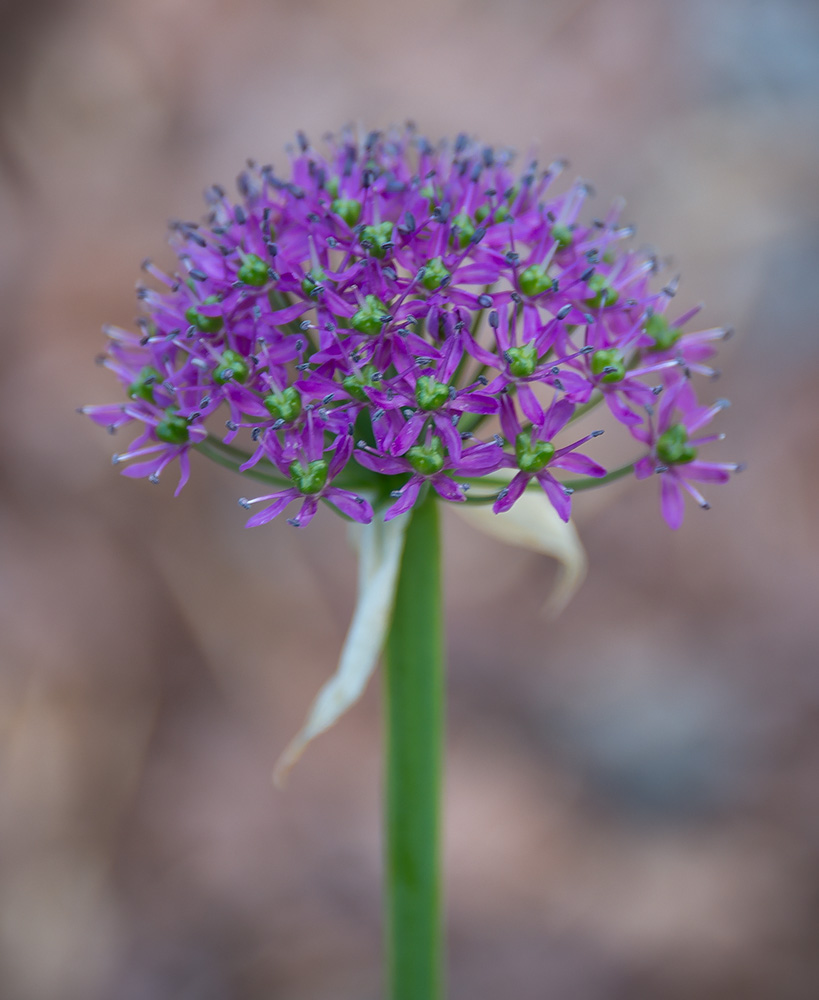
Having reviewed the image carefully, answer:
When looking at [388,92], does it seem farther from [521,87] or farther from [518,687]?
[518,687]

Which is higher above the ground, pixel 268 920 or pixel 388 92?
pixel 388 92

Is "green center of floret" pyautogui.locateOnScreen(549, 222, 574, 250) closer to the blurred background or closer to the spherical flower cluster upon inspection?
the spherical flower cluster

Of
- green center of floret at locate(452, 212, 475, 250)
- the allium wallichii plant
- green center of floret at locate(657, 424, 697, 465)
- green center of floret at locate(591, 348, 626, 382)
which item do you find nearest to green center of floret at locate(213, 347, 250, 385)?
the allium wallichii plant

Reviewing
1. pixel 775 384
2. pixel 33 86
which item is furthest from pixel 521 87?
pixel 33 86

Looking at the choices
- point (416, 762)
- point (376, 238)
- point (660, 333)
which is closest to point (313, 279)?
point (376, 238)

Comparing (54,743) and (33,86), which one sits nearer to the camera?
(54,743)
